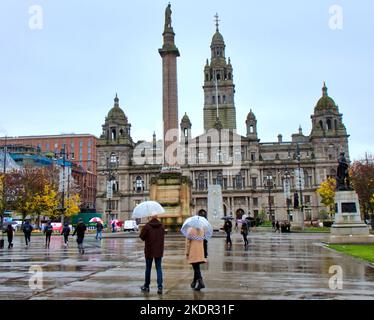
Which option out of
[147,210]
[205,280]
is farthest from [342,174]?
[147,210]

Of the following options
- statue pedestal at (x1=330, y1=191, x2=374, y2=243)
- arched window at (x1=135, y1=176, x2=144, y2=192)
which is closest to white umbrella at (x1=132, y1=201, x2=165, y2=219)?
statue pedestal at (x1=330, y1=191, x2=374, y2=243)

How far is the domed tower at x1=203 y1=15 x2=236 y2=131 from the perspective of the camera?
128875 mm

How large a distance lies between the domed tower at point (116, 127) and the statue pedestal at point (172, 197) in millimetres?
81180

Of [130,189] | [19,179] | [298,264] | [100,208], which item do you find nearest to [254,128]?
[130,189]

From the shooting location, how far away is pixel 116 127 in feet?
387

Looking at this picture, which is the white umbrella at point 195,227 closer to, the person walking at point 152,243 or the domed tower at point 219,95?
the person walking at point 152,243

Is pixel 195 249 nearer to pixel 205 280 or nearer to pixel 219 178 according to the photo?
pixel 205 280

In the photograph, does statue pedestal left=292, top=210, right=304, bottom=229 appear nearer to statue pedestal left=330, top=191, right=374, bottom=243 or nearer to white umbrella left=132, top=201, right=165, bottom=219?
statue pedestal left=330, top=191, right=374, bottom=243

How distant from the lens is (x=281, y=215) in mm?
114062

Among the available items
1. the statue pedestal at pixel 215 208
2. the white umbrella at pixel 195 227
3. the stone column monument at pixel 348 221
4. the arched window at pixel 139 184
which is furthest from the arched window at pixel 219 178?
the white umbrella at pixel 195 227

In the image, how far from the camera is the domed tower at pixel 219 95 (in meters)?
129

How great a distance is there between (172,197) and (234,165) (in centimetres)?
8037

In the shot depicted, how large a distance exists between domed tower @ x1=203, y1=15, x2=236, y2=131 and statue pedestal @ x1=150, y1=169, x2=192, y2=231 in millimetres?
90986
